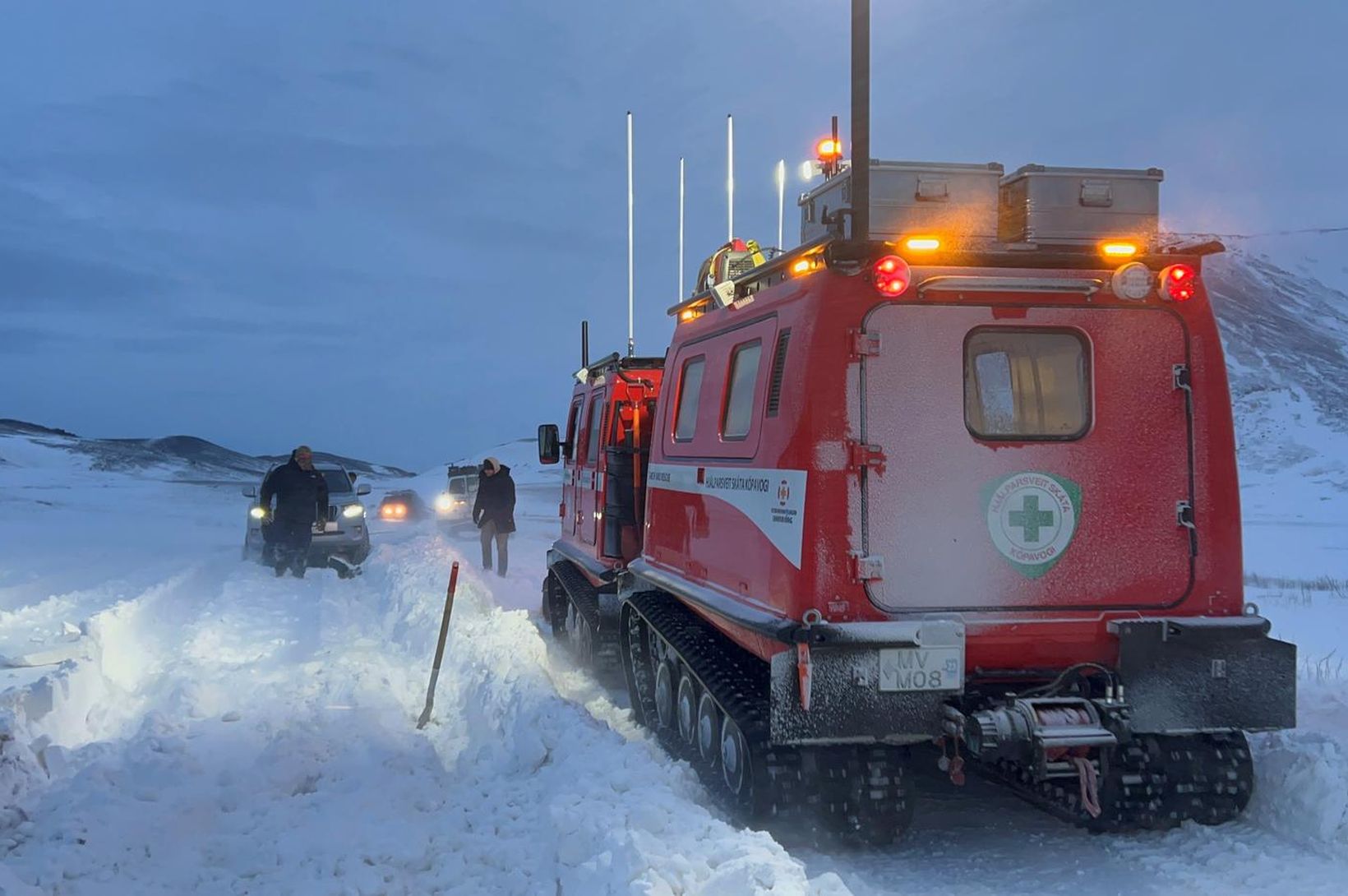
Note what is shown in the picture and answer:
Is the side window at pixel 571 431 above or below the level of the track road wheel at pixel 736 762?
above

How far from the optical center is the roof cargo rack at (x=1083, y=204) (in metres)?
5.33

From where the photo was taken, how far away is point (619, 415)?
948cm

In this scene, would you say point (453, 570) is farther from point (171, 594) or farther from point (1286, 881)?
point (171, 594)

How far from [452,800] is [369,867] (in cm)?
92

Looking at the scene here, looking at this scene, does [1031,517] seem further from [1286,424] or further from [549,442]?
[1286,424]

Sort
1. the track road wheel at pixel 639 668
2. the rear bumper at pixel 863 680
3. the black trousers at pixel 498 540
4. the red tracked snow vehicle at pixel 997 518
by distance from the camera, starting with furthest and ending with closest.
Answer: the black trousers at pixel 498 540 → the track road wheel at pixel 639 668 → the red tracked snow vehicle at pixel 997 518 → the rear bumper at pixel 863 680

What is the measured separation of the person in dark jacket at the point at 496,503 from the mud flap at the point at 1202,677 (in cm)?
1169

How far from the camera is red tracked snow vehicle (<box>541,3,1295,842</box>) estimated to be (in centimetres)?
480

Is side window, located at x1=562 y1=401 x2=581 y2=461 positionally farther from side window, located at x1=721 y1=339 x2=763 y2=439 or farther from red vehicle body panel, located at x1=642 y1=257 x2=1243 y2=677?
red vehicle body panel, located at x1=642 y1=257 x2=1243 y2=677

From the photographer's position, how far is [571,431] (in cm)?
1183

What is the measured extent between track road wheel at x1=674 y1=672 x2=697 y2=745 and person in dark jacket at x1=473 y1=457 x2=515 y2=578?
9.36m

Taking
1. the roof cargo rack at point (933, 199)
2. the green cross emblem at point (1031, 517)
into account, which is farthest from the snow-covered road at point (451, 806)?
the roof cargo rack at point (933, 199)

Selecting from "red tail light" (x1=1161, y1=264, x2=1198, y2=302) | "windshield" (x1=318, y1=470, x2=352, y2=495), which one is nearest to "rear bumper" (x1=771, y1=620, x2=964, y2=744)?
"red tail light" (x1=1161, y1=264, x2=1198, y2=302)

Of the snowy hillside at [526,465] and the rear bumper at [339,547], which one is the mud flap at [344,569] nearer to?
the rear bumper at [339,547]
